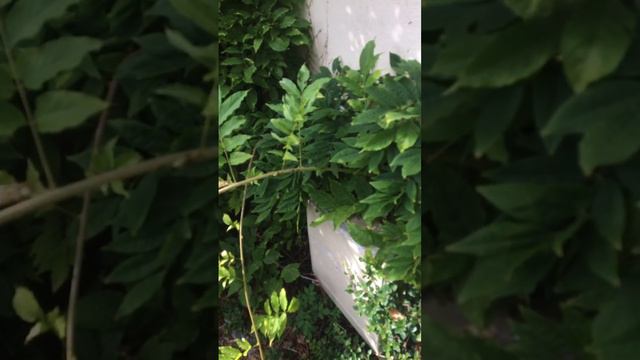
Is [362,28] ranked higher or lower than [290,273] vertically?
higher

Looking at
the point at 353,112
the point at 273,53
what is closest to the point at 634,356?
the point at 353,112

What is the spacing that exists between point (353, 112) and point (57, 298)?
39 centimetres

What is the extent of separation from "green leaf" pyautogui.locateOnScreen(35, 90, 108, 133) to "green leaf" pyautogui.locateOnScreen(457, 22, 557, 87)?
30cm

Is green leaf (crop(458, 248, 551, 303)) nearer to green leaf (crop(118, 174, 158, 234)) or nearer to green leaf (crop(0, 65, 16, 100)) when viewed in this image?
green leaf (crop(118, 174, 158, 234))

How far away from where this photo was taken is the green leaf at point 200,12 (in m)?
0.46

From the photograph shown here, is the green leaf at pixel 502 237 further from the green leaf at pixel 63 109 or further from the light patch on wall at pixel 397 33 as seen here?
the green leaf at pixel 63 109

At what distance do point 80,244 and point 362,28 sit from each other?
36 cm

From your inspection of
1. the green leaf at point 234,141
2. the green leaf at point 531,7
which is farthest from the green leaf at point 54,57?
the green leaf at point 531,7

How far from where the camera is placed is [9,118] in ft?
1.58

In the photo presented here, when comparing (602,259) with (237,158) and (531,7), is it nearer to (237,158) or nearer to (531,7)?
(531,7)

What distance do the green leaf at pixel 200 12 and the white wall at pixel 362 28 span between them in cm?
20

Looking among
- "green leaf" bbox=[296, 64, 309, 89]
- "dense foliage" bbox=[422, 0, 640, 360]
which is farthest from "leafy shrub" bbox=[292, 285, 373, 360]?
"green leaf" bbox=[296, 64, 309, 89]

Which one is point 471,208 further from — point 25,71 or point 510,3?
point 25,71

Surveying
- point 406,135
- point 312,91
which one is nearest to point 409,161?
point 406,135
